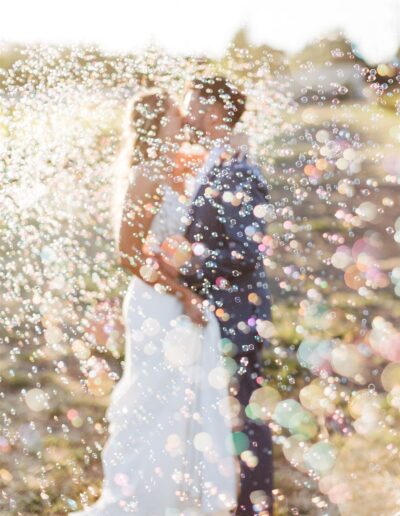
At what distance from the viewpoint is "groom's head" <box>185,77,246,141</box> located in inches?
89.6

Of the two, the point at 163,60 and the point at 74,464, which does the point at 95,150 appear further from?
the point at 74,464

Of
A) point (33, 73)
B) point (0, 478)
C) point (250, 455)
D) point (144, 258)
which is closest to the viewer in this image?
point (144, 258)

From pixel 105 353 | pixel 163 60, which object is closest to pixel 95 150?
pixel 163 60

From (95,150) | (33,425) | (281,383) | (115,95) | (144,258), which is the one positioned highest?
(115,95)

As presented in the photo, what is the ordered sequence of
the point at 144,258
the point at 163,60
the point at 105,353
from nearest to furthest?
1. the point at 144,258
2. the point at 105,353
3. the point at 163,60

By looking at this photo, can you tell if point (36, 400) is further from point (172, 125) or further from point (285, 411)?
point (172, 125)

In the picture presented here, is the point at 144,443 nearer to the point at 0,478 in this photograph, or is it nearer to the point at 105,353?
the point at 0,478

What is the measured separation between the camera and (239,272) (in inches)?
95.8

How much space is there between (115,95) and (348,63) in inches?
363

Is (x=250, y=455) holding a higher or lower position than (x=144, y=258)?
lower

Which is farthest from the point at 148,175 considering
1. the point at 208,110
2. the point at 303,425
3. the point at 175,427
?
the point at 303,425

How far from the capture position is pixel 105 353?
19.3ft

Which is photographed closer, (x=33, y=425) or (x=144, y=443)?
(x=144, y=443)

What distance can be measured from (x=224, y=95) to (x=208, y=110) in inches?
5.6
